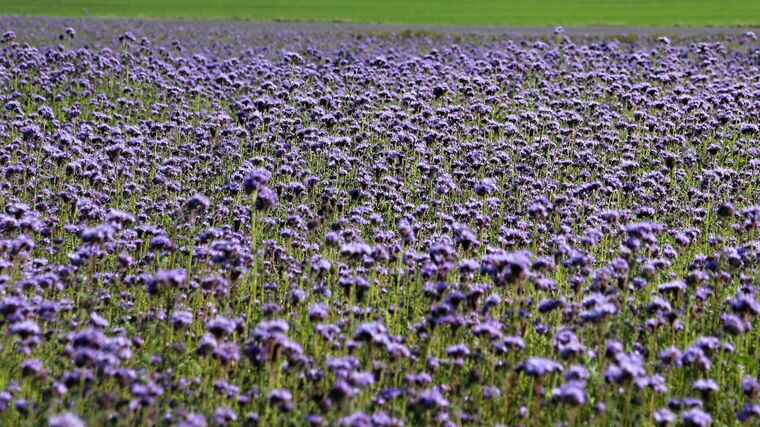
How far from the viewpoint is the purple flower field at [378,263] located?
4.79 meters

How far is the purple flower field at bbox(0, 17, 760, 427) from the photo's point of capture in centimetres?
479

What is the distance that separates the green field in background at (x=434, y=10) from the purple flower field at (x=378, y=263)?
40980 millimetres

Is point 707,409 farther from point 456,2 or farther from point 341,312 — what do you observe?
point 456,2

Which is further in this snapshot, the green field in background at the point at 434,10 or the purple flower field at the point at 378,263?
→ the green field in background at the point at 434,10

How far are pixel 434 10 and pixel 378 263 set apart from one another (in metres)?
62.6

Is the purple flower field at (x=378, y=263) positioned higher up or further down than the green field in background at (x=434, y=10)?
higher up

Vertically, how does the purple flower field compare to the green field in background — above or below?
above

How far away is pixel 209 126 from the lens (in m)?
12.5

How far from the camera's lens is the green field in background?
5572cm

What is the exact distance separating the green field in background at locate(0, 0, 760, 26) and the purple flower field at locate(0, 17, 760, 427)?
40980mm

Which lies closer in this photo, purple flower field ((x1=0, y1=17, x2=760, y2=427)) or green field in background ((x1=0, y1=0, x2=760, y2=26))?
purple flower field ((x1=0, y1=17, x2=760, y2=427))

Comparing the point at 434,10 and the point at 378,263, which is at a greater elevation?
the point at 378,263

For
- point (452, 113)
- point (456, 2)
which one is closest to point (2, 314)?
point (452, 113)

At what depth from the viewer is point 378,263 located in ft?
21.3
